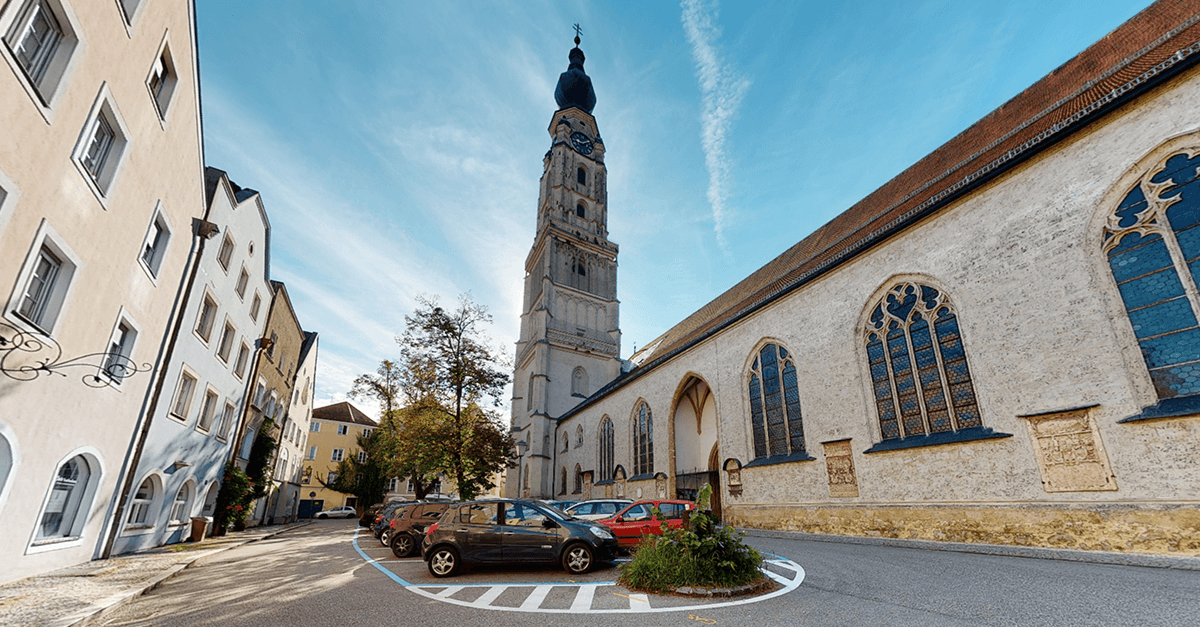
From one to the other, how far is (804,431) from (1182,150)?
10.5 meters

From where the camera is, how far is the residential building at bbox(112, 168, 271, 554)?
12352 mm

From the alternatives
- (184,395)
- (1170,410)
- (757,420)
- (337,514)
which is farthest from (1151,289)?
(337,514)

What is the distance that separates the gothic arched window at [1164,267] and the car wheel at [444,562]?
43.0ft

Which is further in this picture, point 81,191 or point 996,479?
point 996,479

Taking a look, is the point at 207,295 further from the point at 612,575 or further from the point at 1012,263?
the point at 1012,263

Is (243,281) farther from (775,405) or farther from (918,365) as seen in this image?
(918,365)

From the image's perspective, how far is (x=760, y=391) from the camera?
59.1 ft

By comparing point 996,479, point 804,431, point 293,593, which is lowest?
point 293,593

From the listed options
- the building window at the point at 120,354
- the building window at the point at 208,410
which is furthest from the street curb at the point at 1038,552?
the building window at the point at 208,410

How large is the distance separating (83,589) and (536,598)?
679 centimetres

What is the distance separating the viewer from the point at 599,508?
1280cm

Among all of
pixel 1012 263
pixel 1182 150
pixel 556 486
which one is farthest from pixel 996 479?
pixel 556 486

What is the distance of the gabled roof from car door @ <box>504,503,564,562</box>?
151 ft

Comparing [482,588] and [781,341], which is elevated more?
[781,341]
